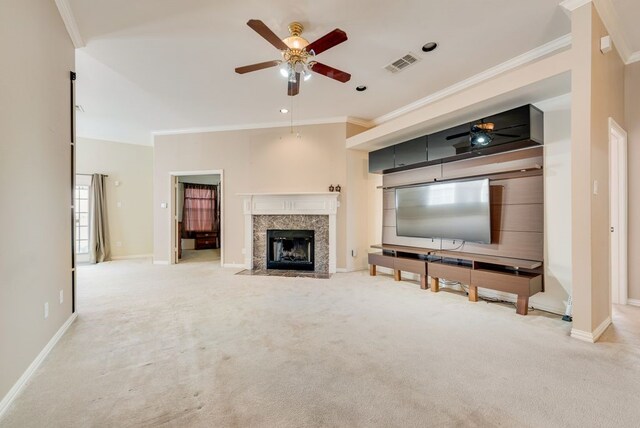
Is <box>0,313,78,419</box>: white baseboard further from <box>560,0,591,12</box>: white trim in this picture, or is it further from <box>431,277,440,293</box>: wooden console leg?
<box>560,0,591,12</box>: white trim

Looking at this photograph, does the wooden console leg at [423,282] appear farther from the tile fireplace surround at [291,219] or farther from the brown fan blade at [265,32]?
the brown fan blade at [265,32]

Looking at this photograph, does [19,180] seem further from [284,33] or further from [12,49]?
[284,33]

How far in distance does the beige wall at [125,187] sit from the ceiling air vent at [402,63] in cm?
649

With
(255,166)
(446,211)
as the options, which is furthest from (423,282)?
(255,166)

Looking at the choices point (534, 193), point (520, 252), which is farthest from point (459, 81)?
point (520, 252)

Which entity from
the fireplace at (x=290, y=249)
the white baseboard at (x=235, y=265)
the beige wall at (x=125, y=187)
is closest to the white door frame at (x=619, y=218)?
the fireplace at (x=290, y=249)

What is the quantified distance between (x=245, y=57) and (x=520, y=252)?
397 centimetres

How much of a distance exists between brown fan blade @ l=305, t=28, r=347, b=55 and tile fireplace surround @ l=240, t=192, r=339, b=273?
2.83m

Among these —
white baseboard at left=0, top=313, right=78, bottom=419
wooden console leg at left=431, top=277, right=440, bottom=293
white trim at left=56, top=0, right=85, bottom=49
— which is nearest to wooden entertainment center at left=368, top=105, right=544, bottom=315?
wooden console leg at left=431, top=277, right=440, bottom=293

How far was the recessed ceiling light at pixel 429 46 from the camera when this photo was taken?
3043mm

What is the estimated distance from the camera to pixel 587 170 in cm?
231

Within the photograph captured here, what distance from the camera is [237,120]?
5.51m

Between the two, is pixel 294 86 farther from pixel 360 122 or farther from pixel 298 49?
pixel 360 122

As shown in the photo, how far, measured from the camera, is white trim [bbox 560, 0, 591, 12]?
235cm
